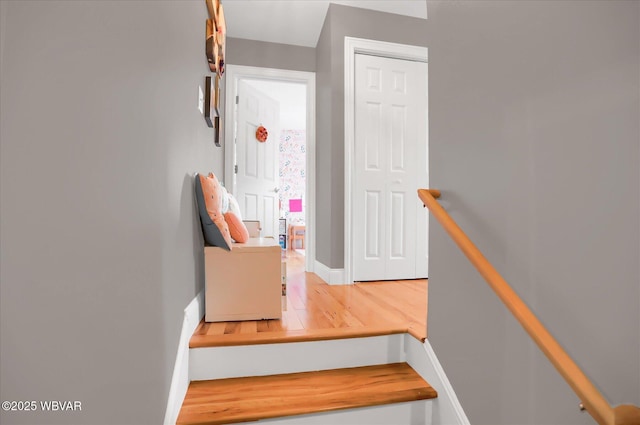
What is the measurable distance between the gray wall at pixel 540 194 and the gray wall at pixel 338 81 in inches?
66.5

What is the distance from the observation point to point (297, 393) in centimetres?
138

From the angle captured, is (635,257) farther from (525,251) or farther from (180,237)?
(180,237)

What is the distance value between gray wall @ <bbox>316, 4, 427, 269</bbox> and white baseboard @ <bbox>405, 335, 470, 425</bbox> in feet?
4.94

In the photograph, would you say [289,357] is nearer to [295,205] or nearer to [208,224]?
[208,224]

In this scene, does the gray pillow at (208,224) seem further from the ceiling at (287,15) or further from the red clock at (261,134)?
the red clock at (261,134)

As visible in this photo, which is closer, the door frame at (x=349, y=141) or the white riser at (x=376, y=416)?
the white riser at (x=376, y=416)

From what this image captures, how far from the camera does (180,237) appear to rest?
1.48 meters

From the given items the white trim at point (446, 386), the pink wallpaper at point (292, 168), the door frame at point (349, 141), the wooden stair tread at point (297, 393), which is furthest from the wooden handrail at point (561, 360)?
the pink wallpaper at point (292, 168)

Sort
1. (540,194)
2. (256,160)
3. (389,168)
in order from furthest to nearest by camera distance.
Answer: (256,160) < (389,168) < (540,194)

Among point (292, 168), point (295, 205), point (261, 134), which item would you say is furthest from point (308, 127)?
point (292, 168)

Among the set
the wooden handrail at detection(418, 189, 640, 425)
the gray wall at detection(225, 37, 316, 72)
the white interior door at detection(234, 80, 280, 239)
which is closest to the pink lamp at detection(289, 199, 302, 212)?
the white interior door at detection(234, 80, 280, 239)

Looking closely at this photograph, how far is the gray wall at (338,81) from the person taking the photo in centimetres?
306

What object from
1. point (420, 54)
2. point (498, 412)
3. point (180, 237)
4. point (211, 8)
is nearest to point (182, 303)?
point (180, 237)

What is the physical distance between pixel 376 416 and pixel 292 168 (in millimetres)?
7067
